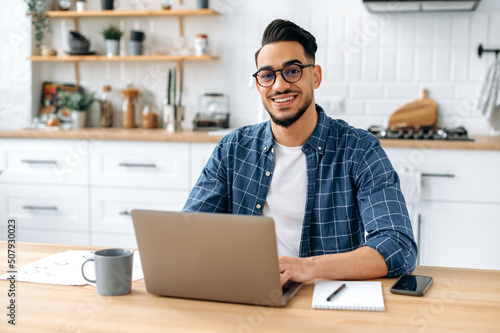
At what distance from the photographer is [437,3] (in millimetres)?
3191

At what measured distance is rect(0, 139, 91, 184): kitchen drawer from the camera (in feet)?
11.2

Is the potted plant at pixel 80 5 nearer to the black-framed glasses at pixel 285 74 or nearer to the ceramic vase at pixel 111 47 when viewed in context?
the ceramic vase at pixel 111 47

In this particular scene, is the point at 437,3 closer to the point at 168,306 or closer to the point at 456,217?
the point at 456,217

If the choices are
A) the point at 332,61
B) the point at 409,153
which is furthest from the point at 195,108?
the point at 409,153

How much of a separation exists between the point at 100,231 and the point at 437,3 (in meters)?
2.33

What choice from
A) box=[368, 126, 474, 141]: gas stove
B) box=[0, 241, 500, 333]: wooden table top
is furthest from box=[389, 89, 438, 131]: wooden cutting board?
box=[0, 241, 500, 333]: wooden table top

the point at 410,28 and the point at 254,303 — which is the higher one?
the point at 410,28

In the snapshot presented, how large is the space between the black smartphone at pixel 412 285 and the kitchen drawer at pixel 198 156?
6.63 ft

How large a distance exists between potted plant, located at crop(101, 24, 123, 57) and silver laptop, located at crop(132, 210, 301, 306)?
2914 mm

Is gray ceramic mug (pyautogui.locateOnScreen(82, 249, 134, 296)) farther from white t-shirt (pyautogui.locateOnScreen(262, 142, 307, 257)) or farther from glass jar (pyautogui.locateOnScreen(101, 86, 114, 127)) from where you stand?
glass jar (pyautogui.locateOnScreen(101, 86, 114, 127))

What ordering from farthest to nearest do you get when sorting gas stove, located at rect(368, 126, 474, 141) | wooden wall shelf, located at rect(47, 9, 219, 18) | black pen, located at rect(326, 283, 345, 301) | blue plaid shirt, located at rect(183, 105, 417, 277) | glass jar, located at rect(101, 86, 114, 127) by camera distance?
glass jar, located at rect(101, 86, 114, 127) < wooden wall shelf, located at rect(47, 9, 219, 18) < gas stove, located at rect(368, 126, 474, 141) < blue plaid shirt, located at rect(183, 105, 417, 277) < black pen, located at rect(326, 283, 345, 301)

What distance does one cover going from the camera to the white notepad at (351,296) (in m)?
1.14

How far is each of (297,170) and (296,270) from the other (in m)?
0.54

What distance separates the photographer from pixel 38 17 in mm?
3918
